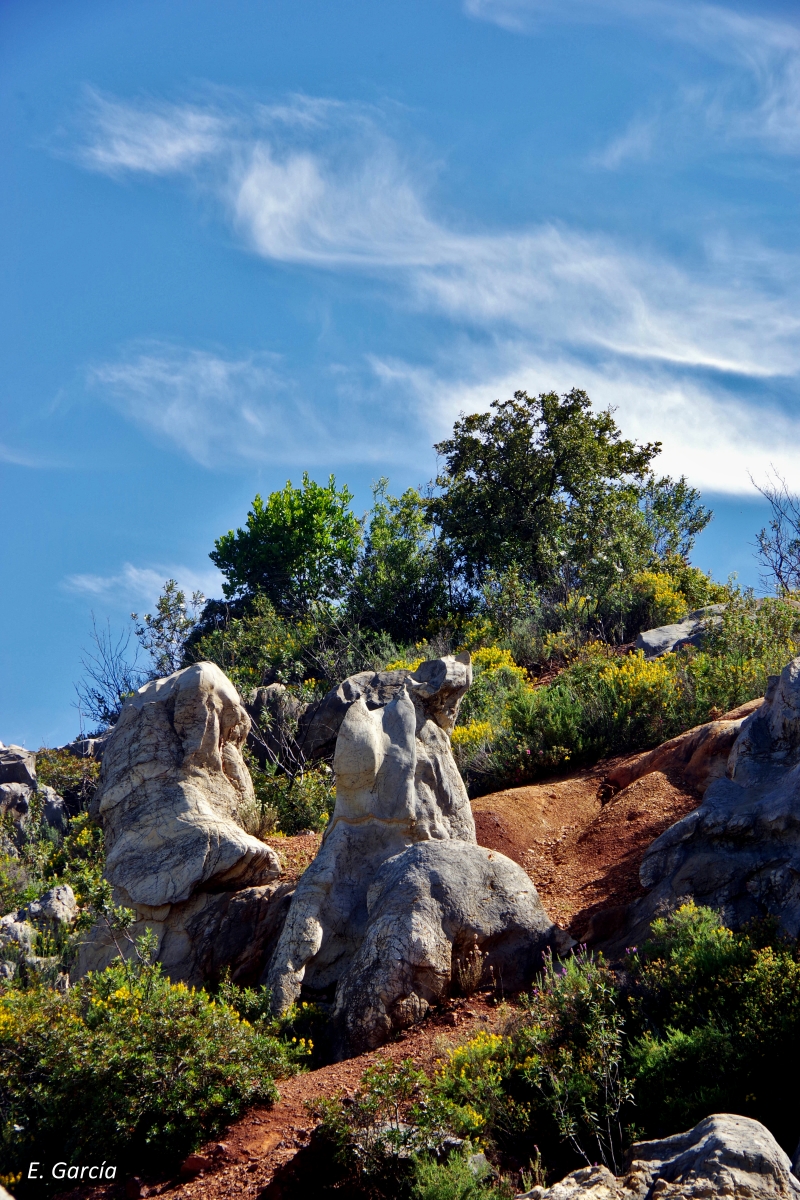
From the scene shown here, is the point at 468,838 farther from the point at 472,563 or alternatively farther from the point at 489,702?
the point at 472,563

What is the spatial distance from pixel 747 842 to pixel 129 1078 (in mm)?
4584

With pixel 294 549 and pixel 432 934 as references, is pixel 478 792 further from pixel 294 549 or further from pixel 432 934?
pixel 294 549

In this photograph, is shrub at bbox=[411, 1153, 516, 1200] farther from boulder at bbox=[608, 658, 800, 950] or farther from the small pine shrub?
the small pine shrub

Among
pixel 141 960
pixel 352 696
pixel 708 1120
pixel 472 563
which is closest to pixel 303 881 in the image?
pixel 141 960

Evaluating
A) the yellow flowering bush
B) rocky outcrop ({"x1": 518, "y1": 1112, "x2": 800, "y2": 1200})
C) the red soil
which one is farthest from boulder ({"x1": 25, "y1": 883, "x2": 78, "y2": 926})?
the yellow flowering bush

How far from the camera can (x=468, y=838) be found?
29.3 ft

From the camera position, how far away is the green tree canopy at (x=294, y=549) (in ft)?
81.2

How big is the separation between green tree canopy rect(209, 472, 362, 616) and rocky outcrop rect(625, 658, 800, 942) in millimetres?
16309

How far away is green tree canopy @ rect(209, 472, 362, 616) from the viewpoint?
81.2 feet

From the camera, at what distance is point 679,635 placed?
1600 centimetres

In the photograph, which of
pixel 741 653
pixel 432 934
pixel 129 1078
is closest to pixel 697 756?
pixel 741 653

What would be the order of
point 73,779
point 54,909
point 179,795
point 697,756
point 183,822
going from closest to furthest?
point 183,822 < point 179,795 < point 54,909 < point 697,756 < point 73,779

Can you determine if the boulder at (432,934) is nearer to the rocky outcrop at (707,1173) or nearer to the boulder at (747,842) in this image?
the boulder at (747,842)

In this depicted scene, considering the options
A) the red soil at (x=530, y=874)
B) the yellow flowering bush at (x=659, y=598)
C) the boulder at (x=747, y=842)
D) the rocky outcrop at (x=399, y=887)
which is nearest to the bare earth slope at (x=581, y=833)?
the red soil at (x=530, y=874)
